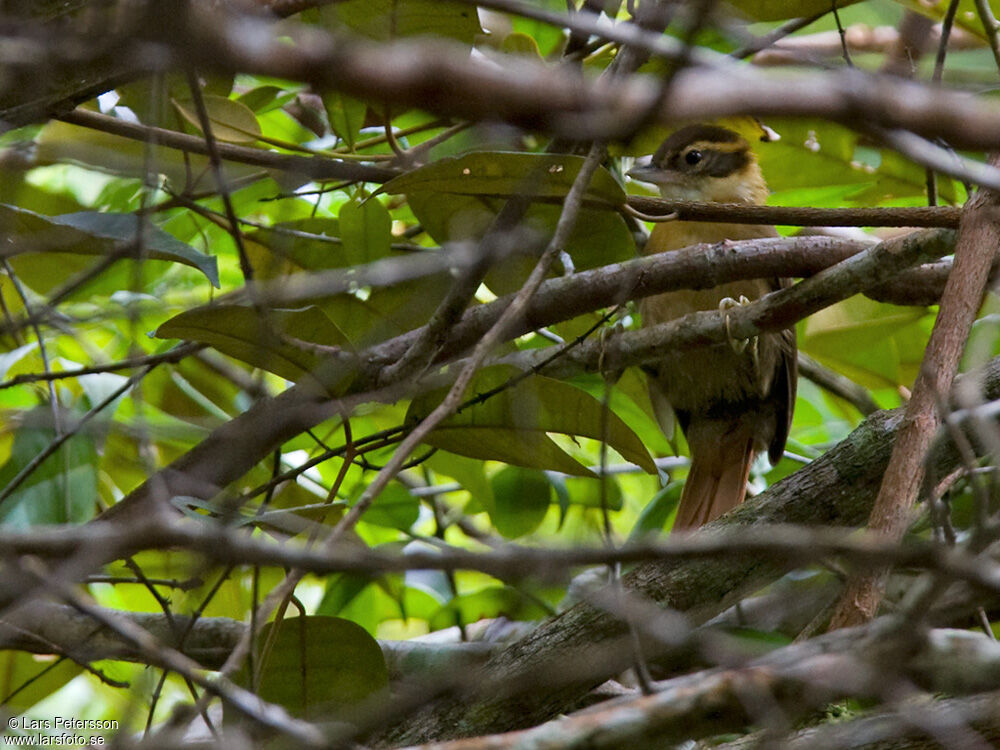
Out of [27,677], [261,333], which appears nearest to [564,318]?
[261,333]

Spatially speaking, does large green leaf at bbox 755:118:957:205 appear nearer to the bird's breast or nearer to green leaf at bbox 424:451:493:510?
the bird's breast

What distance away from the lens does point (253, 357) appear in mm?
2061

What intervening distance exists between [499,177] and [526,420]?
1.54 feet

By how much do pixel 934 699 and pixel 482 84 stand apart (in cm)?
123

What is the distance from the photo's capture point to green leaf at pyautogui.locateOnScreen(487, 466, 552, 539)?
279cm

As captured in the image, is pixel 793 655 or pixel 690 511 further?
pixel 690 511

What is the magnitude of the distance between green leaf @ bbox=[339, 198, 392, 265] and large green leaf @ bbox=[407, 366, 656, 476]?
0.40 metres

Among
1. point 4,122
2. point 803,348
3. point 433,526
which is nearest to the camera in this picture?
point 4,122

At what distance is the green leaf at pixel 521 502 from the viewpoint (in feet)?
9.16

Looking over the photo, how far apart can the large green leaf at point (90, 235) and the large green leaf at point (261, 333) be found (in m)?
0.11

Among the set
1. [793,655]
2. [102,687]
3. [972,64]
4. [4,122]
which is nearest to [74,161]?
[4,122]

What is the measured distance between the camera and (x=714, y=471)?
3.22 meters

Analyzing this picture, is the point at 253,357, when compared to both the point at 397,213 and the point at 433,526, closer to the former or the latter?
the point at 397,213

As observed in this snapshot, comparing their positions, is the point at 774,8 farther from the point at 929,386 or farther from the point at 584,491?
the point at 584,491
